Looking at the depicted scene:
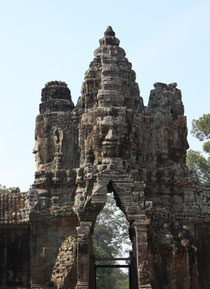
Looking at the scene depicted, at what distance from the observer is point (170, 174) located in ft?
57.5

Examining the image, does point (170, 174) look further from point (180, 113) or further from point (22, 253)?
point (22, 253)

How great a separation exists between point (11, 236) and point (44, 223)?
4.34 ft

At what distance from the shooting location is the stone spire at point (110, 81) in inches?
694

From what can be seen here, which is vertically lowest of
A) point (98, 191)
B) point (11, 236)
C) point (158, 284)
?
point (158, 284)

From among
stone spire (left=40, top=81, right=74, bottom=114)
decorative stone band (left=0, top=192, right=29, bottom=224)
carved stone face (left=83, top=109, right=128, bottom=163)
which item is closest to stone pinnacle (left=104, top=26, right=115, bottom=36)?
stone spire (left=40, top=81, right=74, bottom=114)

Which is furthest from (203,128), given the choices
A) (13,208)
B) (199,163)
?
(13,208)

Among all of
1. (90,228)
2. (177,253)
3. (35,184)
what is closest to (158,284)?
(177,253)

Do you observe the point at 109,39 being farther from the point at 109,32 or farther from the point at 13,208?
the point at 13,208

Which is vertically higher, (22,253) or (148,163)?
(148,163)

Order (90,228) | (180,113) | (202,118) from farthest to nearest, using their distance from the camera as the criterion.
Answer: (202,118) → (180,113) → (90,228)

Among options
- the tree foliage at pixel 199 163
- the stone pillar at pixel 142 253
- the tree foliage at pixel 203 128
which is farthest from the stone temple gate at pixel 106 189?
the tree foliage at pixel 199 163

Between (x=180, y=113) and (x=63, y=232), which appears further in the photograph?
(x=180, y=113)

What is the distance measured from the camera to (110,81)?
58.3ft

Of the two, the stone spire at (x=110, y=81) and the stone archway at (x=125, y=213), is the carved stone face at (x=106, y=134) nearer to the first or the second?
the stone spire at (x=110, y=81)
